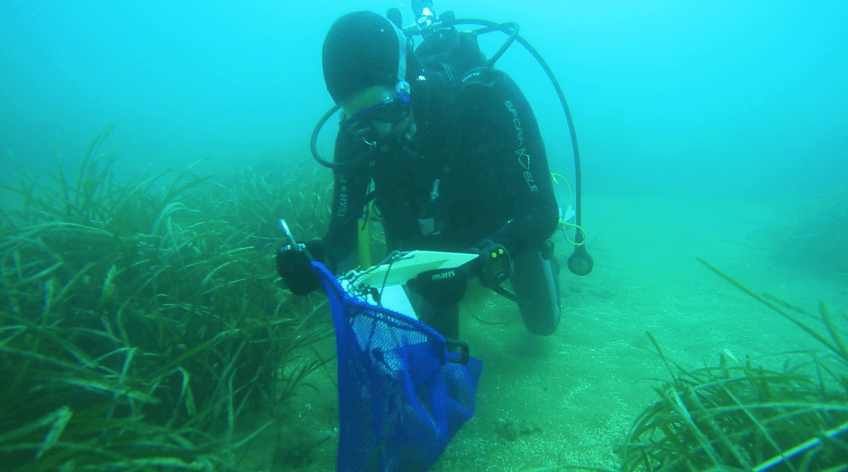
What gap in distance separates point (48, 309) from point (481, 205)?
247 cm

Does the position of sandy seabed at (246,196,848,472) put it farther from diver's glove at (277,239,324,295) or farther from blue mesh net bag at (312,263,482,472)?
diver's glove at (277,239,324,295)

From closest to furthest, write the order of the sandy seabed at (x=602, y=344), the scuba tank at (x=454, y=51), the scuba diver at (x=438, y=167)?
the sandy seabed at (x=602, y=344)
the scuba diver at (x=438, y=167)
the scuba tank at (x=454, y=51)

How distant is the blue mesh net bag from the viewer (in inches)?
49.6

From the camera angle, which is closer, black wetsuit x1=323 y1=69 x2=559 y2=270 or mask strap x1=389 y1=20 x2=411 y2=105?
mask strap x1=389 y1=20 x2=411 y2=105

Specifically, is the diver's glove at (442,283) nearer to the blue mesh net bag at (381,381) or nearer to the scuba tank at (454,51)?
the blue mesh net bag at (381,381)

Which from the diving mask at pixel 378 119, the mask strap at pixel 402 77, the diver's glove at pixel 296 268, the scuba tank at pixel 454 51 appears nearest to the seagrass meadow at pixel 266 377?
the diver's glove at pixel 296 268

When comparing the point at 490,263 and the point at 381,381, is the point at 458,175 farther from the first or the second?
the point at 381,381

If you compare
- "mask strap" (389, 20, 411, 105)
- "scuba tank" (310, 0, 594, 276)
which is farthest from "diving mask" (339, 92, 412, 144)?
"scuba tank" (310, 0, 594, 276)

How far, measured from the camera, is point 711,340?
3.17m

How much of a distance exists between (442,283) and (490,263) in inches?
14.4

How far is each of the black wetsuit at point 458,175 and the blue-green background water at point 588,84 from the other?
28.9ft

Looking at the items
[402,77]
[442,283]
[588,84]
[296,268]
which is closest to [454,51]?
[402,77]

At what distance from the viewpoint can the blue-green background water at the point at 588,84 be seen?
22.0 metres

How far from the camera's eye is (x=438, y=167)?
100 inches
